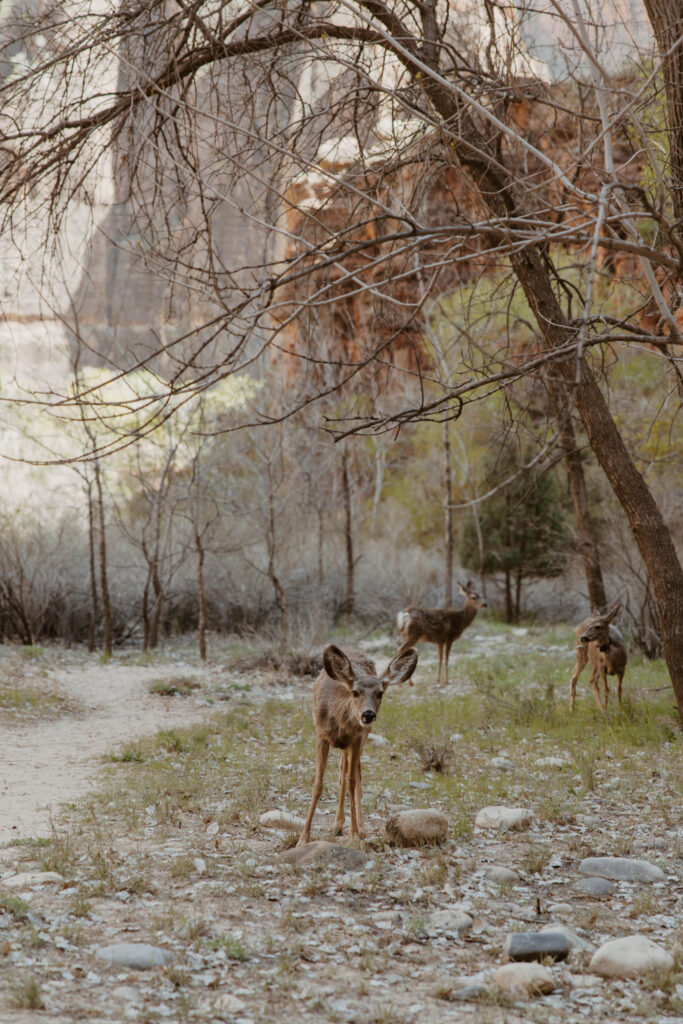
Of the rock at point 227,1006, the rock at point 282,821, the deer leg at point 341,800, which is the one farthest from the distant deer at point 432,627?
the rock at point 227,1006

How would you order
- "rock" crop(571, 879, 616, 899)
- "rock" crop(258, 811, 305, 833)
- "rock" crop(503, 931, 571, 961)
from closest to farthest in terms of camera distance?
"rock" crop(503, 931, 571, 961) → "rock" crop(571, 879, 616, 899) → "rock" crop(258, 811, 305, 833)

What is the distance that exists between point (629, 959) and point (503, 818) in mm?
2447

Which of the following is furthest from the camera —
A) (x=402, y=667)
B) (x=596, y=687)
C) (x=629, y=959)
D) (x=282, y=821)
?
(x=596, y=687)

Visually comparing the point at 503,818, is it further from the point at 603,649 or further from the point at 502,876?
the point at 603,649

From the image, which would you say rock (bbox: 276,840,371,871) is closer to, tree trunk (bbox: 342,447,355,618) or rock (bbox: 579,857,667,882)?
rock (bbox: 579,857,667,882)

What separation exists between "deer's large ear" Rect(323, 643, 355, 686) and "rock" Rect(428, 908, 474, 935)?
5.02 feet

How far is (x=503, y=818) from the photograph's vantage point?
6.66 metres

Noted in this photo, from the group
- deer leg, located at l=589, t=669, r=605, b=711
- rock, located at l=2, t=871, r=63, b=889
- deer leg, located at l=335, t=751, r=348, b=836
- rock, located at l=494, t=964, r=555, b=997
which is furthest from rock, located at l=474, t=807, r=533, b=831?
deer leg, located at l=589, t=669, r=605, b=711

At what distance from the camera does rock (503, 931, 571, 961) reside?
4.36m

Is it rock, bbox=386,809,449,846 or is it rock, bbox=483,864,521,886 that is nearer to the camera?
rock, bbox=483,864,521,886

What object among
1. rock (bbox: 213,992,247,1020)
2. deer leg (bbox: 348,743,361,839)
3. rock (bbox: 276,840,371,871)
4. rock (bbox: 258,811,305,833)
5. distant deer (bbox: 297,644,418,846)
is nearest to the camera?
rock (bbox: 213,992,247,1020)

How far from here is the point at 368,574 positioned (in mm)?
25656

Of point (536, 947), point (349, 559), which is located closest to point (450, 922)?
point (536, 947)

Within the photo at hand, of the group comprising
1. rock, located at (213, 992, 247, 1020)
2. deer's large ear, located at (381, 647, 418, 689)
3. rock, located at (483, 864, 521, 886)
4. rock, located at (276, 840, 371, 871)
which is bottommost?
rock, located at (483, 864, 521, 886)
